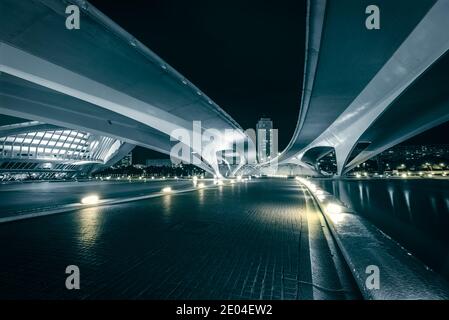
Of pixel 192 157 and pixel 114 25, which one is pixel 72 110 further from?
pixel 192 157

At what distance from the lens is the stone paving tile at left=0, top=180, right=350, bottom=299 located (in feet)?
9.57

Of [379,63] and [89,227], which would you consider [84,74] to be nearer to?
[89,227]

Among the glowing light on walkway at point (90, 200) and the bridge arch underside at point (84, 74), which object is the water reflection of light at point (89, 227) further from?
the bridge arch underside at point (84, 74)

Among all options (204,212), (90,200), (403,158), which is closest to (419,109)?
(204,212)

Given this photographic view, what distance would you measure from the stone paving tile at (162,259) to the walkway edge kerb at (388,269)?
393mm

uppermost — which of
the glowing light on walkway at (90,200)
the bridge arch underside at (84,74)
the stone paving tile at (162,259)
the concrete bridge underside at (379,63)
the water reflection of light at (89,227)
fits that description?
the concrete bridge underside at (379,63)

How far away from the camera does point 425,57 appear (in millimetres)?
13461

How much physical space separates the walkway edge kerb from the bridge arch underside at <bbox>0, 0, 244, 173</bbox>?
953cm

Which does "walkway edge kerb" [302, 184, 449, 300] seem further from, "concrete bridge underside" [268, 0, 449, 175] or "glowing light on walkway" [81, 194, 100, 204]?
"glowing light on walkway" [81, 194, 100, 204]

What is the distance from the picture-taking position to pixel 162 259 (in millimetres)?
3939

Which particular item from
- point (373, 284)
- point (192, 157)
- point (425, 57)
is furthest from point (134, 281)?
point (192, 157)

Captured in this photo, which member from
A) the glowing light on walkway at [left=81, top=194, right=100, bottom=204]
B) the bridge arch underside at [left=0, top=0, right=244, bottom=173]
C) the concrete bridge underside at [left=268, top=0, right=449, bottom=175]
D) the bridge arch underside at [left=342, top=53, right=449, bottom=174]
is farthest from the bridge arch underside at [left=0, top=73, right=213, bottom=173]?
the bridge arch underside at [left=342, top=53, right=449, bottom=174]

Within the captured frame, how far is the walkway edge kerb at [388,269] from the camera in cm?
261

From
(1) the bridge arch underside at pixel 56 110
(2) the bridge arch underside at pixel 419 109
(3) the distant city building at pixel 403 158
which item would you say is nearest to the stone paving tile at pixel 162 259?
(1) the bridge arch underside at pixel 56 110
